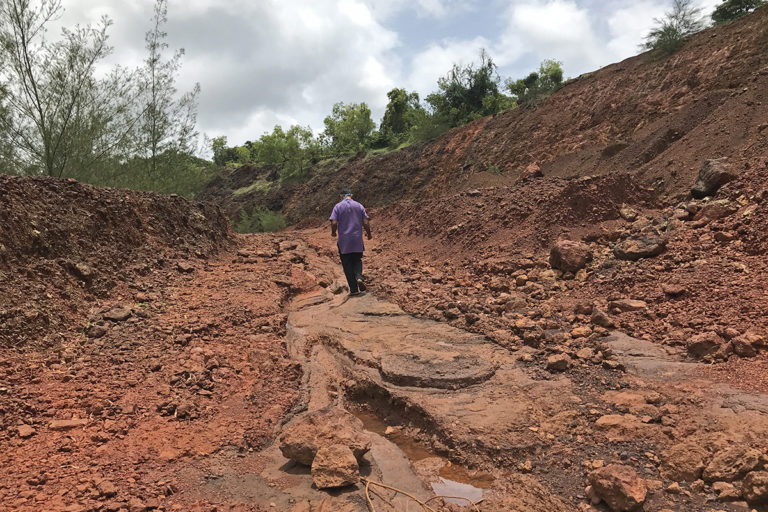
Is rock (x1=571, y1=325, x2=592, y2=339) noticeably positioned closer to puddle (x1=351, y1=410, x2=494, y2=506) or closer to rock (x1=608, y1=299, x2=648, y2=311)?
rock (x1=608, y1=299, x2=648, y2=311)

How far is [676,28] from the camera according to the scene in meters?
13.0

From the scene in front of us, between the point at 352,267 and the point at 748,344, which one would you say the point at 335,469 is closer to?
the point at 748,344

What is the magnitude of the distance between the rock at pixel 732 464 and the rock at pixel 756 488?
0.32 ft

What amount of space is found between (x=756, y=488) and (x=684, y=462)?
13.8 inches

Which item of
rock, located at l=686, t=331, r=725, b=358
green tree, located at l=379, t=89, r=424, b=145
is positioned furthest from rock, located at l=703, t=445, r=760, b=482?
green tree, located at l=379, t=89, r=424, b=145

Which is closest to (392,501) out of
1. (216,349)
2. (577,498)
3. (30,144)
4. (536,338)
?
(577,498)

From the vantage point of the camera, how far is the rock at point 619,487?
2.05 meters

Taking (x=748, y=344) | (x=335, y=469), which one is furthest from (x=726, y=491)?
(x=335, y=469)

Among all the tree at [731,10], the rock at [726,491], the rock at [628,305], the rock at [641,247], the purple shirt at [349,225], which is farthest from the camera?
the tree at [731,10]

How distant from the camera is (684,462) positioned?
2.25 meters

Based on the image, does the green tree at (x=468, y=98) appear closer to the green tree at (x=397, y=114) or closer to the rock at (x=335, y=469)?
the green tree at (x=397, y=114)

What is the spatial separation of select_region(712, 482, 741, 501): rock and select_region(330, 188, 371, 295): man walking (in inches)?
205

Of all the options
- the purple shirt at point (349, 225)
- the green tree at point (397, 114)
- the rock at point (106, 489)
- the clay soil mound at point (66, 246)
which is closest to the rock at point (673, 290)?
the purple shirt at point (349, 225)

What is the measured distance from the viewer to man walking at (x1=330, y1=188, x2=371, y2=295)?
6.85 m
